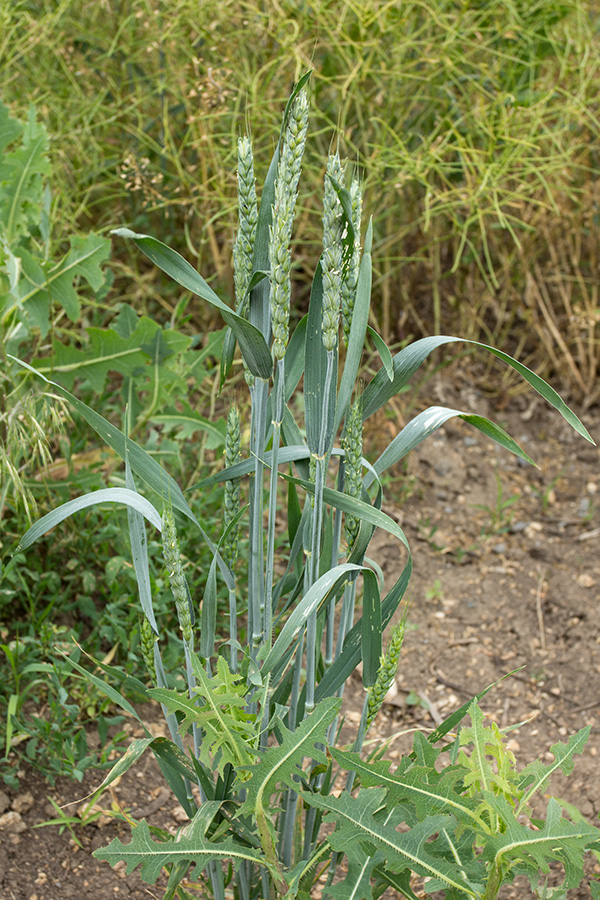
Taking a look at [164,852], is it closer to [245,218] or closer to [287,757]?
[287,757]

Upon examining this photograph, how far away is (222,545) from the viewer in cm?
122

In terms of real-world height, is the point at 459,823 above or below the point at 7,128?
below

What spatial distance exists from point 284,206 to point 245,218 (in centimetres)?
9

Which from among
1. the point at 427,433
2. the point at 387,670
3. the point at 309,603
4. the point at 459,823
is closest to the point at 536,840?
the point at 459,823

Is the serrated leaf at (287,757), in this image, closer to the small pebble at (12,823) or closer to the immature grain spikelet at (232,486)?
the immature grain spikelet at (232,486)

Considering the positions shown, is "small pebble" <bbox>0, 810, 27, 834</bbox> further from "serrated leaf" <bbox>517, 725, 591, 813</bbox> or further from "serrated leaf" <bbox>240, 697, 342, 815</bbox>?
"serrated leaf" <bbox>517, 725, 591, 813</bbox>

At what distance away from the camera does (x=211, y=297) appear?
3.38ft

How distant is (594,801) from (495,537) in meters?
1.01

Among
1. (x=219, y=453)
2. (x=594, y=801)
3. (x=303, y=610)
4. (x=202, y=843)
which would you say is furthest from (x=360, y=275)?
(x=219, y=453)

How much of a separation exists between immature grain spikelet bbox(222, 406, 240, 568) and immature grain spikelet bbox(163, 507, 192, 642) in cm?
11

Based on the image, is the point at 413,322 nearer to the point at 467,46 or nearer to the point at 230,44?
the point at 467,46

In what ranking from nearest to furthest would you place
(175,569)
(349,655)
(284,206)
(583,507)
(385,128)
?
(284,206) < (175,569) < (349,655) < (385,128) < (583,507)

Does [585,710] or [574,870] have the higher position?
[574,870]

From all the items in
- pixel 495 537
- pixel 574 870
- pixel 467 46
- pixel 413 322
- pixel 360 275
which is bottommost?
pixel 495 537
